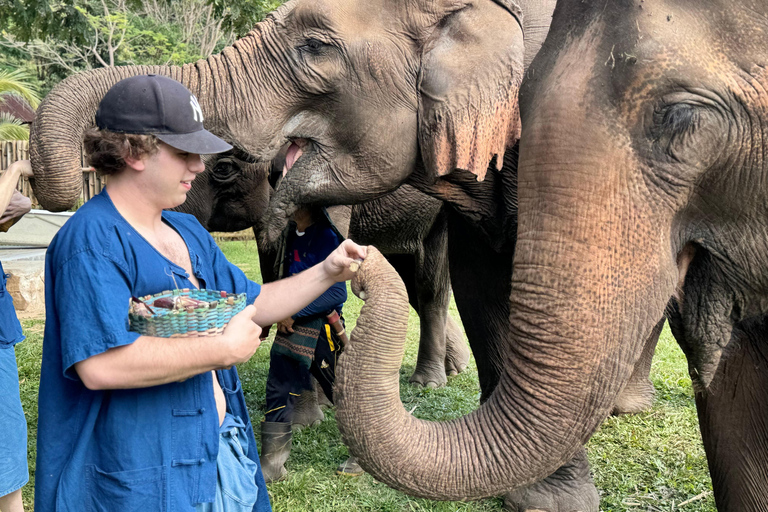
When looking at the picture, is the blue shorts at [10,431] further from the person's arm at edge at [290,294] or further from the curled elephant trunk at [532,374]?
the curled elephant trunk at [532,374]

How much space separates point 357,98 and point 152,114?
1.46 meters

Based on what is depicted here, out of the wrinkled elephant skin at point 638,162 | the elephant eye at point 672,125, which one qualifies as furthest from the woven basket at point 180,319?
the elephant eye at point 672,125

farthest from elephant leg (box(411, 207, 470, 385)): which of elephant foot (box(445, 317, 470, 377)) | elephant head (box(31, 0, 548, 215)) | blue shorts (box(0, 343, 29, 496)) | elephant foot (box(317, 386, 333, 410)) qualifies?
blue shorts (box(0, 343, 29, 496))

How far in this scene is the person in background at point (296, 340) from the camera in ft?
12.0

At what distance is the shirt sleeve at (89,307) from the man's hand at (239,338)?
0.19m

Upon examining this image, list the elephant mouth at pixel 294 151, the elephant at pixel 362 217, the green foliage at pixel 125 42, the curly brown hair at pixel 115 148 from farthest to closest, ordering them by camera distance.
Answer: the green foliage at pixel 125 42
the elephant at pixel 362 217
the elephant mouth at pixel 294 151
the curly brown hair at pixel 115 148

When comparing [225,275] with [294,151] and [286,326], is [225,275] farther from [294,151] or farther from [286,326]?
[286,326]

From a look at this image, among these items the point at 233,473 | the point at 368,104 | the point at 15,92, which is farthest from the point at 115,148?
the point at 15,92

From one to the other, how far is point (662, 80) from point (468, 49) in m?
1.40

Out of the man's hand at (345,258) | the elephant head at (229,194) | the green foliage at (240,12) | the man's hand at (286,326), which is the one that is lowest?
the man's hand at (286,326)

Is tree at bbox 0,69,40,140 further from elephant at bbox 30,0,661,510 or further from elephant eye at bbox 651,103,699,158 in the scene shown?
elephant eye at bbox 651,103,699,158

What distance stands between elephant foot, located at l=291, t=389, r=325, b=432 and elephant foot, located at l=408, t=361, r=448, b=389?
120 cm

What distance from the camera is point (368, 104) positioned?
3061mm

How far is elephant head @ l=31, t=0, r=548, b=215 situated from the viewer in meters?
2.96
